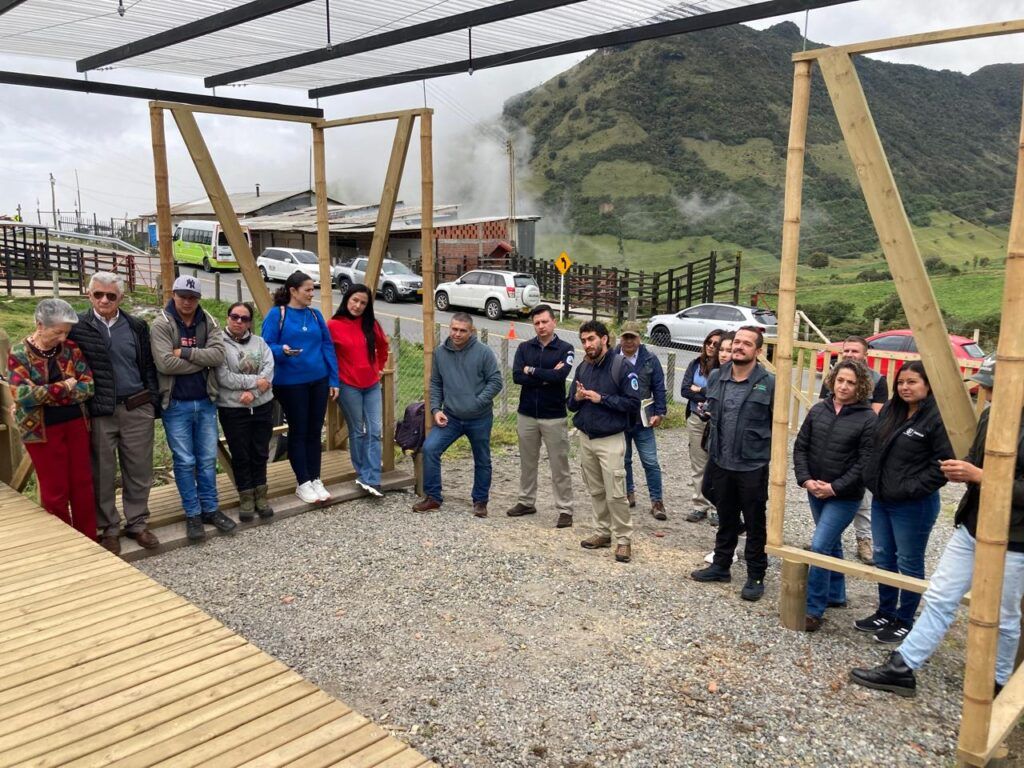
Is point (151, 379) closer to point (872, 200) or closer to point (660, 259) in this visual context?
point (872, 200)

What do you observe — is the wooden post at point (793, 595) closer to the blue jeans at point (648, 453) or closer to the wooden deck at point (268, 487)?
the blue jeans at point (648, 453)

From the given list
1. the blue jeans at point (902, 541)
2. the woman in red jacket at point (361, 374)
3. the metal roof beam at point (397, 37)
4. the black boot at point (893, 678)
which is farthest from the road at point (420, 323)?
the black boot at point (893, 678)

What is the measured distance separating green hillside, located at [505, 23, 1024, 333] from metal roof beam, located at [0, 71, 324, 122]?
102 ft

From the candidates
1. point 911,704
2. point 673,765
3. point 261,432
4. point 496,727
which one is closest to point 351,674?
point 496,727

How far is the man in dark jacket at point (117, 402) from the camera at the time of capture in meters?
4.69

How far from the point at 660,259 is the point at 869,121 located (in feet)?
177

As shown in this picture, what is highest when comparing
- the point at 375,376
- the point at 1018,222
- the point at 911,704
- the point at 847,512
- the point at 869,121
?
the point at 869,121

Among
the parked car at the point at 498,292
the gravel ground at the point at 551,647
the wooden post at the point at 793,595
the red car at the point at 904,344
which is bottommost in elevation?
the gravel ground at the point at 551,647

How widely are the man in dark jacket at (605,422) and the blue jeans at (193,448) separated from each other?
8.46 feet

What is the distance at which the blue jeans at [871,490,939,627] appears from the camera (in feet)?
13.4

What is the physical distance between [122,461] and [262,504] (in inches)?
42.6

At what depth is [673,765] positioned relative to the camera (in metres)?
3.15

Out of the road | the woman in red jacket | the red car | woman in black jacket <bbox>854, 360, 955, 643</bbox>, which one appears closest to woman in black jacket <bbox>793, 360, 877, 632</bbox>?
woman in black jacket <bbox>854, 360, 955, 643</bbox>

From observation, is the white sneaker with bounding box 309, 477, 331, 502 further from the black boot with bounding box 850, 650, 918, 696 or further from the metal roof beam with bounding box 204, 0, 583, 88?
the black boot with bounding box 850, 650, 918, 696
